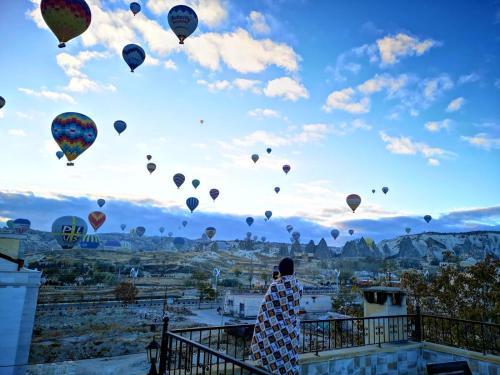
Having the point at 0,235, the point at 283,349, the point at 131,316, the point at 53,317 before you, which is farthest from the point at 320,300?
the point at 283,349

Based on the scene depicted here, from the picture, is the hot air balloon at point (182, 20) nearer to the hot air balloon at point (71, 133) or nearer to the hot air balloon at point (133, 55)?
the hot air balloon at point (133, 55)

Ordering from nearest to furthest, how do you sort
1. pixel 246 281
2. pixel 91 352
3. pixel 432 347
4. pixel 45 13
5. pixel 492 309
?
pixel 432 347 → pixel 45 13 → pixel 492 309 → pixel 91 352 → pixel 246 281

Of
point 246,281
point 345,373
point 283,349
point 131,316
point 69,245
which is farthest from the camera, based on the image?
point 246,281

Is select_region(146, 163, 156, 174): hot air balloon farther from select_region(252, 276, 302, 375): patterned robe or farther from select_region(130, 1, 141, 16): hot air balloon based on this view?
select_region(252, 276, 302, 375): patterned robe

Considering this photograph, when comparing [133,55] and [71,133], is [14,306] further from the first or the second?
[133,55]

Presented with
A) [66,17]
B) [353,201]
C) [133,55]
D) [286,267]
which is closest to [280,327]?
[286,267]

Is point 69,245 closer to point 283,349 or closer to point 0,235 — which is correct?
point 0,235
